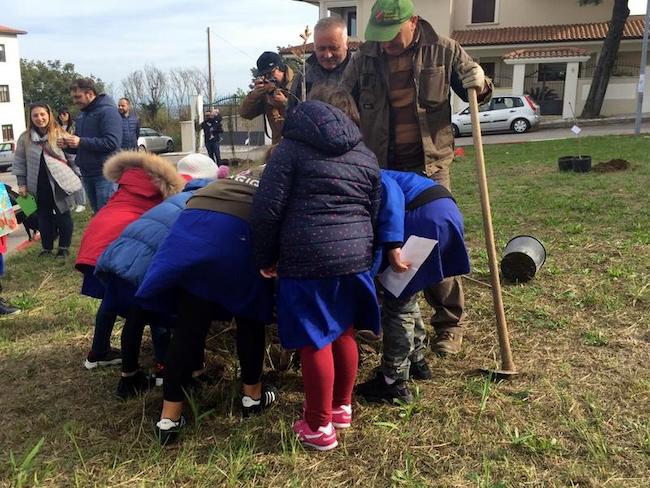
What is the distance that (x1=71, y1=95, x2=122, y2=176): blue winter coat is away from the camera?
5734 mm

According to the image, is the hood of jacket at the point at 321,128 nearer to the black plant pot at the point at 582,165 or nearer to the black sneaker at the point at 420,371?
the black sneaker at the point at 420,371

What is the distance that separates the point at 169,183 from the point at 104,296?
646 mm

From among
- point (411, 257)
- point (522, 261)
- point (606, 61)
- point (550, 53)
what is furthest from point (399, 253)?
point (550, 53)

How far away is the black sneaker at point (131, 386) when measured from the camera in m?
2.96

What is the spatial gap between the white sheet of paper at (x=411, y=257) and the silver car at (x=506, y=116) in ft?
67.5

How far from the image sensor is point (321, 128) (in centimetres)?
220

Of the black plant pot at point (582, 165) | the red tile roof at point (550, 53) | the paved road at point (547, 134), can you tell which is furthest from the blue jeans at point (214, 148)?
the red tile roof at point (550, 53)

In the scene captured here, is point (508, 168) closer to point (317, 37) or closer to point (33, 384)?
point (317, 37)

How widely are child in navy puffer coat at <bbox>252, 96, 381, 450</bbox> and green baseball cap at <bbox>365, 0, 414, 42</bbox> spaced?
0.95 metres

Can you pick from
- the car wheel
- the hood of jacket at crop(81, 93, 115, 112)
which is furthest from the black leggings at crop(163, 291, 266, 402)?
the car wheel

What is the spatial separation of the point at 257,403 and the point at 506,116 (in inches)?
849

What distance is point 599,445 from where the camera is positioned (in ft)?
7.79

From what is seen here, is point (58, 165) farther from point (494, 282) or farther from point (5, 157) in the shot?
point (5, 157)

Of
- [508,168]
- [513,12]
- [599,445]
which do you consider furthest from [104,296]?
[513,12]
